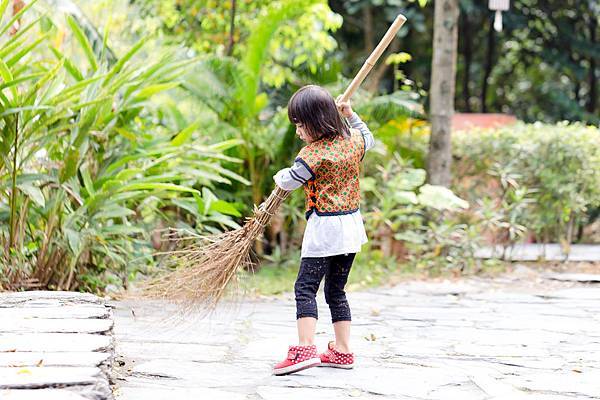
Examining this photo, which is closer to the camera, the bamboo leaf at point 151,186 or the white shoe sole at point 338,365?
the white shoe sole at point 338,365

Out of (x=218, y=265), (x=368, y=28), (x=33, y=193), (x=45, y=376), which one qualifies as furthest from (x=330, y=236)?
(x=368, y=28)

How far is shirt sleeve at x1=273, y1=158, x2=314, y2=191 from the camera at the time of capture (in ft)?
12.3

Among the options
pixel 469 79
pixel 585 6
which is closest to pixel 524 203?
pixel 585 6

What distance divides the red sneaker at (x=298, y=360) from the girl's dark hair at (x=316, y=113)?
862mm

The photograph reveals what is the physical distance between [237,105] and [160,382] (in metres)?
4.12

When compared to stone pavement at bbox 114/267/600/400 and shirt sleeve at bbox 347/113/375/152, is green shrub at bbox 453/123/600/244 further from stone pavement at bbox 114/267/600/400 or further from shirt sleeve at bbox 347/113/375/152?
shirt sleeve at bbox 347/113/375/152

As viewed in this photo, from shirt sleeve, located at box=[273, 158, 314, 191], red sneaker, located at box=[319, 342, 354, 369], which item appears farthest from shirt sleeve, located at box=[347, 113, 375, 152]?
red sneaker, located at box=[319, 342, 354, 369]

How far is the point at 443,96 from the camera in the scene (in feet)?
25.8

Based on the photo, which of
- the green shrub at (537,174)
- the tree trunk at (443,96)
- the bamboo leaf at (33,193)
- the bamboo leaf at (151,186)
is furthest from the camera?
the tree trunk at (443,96)

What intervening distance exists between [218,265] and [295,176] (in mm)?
629

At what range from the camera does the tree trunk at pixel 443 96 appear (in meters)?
7.84

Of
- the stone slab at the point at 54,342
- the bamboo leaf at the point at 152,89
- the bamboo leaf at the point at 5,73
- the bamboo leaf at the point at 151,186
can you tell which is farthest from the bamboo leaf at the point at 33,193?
the stone slab at the point at 54,342

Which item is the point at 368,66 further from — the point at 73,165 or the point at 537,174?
the point at 537,174

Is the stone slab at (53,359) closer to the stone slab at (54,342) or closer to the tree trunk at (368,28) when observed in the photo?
the stone slab at (54,342)
